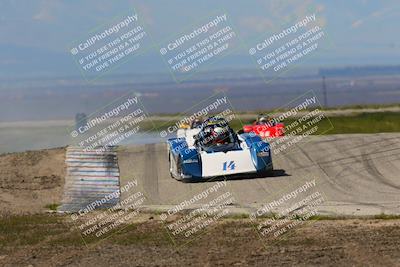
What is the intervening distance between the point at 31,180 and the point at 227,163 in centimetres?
869

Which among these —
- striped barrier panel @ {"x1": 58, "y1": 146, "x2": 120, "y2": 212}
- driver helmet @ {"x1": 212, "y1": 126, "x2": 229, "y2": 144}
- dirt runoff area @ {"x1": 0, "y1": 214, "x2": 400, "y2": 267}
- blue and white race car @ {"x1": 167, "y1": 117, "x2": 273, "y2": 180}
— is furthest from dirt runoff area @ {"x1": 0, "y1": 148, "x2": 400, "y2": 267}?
driver helmet @ {"x1": 212, "y1": 126, "x2": 229, "y2": 144}

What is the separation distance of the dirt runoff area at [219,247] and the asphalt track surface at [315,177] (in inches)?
93.3

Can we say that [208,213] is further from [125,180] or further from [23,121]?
[23,121]

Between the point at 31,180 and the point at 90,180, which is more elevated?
the point at 31,180

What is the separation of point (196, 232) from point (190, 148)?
8248 millimetres

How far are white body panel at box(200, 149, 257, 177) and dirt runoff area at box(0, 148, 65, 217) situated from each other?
519 cm

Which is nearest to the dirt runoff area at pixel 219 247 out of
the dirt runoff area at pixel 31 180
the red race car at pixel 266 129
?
the dirt runoff area at pixel 31 180

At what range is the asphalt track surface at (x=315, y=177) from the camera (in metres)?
21.8

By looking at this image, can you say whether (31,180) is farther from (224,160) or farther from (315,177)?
(315,177)

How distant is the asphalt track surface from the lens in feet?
71.7

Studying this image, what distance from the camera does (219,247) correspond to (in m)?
16.2

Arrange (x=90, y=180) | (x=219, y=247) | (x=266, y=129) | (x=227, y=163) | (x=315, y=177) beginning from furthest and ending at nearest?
(x=266, y=129) → (x=90, y=180) → (x=315, y=177) → (x=227, y=163) → (x=219, y=247)

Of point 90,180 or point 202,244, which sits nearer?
point 202,244

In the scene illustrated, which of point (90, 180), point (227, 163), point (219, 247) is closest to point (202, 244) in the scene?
point (219, 247)
